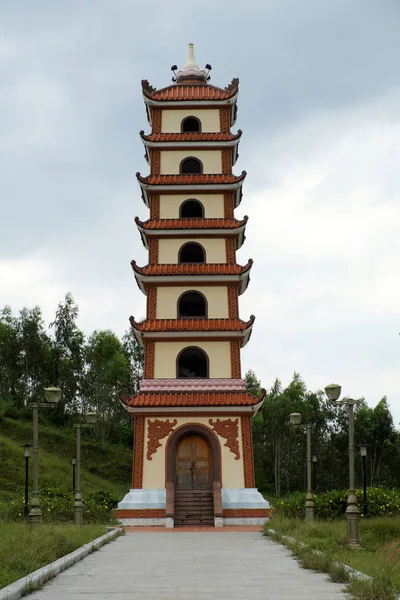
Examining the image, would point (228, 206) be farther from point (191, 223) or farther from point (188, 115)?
point (188, 115)

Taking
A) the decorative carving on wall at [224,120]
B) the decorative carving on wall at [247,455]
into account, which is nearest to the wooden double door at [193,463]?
the decorative carving on wall at [247,455]

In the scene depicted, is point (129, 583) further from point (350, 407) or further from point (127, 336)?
point (127, 336)

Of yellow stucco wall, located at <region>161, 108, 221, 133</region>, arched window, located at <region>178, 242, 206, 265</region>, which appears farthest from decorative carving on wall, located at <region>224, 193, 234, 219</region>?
yellow stucco wall, located at <region>161, 108, 221, 133</region>

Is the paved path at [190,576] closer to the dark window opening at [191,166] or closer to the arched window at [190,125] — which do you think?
the dark window opening at [191,166]

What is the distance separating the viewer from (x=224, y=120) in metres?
35.9

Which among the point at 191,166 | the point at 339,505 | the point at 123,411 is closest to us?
the point at 339,505

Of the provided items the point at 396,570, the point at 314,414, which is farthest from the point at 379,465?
the point at 396,570

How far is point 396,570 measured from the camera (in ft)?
36.1

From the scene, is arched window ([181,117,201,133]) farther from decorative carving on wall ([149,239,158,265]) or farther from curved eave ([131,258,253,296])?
curved eave ([131,258,253,296])

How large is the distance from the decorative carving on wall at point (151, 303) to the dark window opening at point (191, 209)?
12.8 feet

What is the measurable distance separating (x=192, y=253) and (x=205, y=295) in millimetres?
2776

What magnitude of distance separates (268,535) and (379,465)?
140 ft

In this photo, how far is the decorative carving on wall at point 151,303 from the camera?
3253 cm

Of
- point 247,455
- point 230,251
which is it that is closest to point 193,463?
point 247,455
